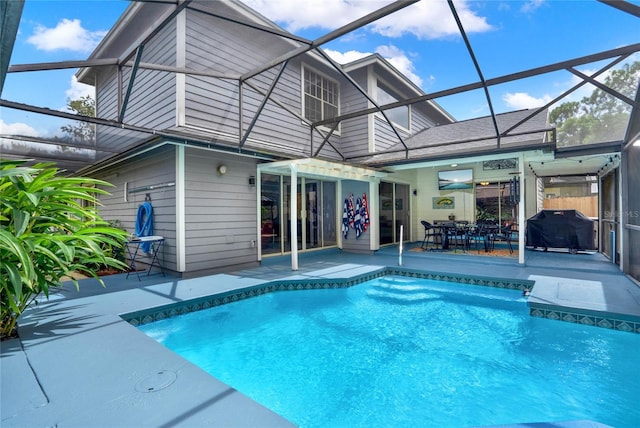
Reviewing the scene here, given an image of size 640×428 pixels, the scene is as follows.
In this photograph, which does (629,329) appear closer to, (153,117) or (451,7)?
(451,7)

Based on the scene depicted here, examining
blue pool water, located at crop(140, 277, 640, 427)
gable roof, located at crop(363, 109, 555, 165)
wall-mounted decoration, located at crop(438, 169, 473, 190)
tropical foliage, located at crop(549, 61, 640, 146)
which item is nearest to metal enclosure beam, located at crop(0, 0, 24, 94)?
blue pool water, located at crop(140, 277, 640, 427)

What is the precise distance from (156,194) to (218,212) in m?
1.35

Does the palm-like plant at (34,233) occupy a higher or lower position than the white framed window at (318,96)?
lower

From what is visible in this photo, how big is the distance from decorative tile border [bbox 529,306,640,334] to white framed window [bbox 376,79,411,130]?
7.09 m

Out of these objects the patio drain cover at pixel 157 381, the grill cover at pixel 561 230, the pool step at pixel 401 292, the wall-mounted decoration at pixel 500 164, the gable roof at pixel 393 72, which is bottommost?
the pool step at pixel 401 292

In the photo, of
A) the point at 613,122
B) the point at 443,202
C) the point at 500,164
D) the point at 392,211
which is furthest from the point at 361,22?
the point at 443,202

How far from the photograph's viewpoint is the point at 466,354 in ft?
11.0

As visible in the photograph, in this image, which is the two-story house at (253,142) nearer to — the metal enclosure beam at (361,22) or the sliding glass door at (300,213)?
the sliding glass door at (300,213)

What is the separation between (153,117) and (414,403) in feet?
22.6

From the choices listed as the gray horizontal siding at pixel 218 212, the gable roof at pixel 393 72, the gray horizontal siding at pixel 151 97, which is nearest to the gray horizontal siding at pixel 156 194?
the gray horizontal siding at pixel 218 212


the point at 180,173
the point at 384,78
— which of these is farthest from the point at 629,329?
the point at 384,78

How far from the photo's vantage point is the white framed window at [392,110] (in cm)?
963

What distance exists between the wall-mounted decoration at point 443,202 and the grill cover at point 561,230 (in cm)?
259

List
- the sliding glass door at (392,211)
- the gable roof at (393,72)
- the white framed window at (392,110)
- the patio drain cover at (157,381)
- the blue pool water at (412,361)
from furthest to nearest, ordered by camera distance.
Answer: the sliding glass door at (392,211)
the white framed window at (392,110)
the gable roof at (393,72)
the blue pool water at (412,361)
the patio drain cover at (157,381)
